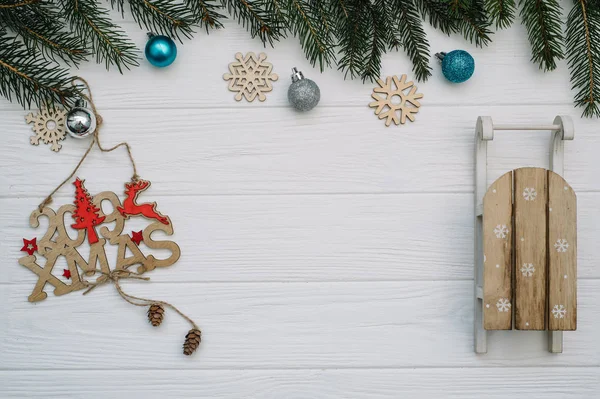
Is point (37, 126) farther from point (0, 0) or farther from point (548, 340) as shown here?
point (548, 340)

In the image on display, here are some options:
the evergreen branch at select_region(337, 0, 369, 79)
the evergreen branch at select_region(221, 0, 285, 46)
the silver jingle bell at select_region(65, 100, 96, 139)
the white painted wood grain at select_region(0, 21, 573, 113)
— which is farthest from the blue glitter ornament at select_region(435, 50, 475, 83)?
the silver jingle bell at select_region(65, 100, 96, 139)

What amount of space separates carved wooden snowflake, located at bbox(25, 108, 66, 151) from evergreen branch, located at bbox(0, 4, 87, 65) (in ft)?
0.32

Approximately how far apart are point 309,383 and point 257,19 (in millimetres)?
631

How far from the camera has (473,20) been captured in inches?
39.0

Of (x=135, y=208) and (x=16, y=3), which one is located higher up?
(x=16, y=3)

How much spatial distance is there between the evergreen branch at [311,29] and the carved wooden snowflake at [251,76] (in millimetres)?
75

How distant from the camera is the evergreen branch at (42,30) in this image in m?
0.97

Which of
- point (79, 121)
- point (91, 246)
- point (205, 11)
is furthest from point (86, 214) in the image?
point (205, 11)

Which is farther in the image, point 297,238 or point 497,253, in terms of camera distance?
point 297,238

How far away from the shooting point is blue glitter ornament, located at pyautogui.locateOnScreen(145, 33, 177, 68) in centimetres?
98

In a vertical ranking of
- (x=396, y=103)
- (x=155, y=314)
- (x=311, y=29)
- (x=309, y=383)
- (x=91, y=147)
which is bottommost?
(x=309, y=383)

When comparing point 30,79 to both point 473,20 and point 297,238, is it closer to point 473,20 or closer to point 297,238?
point 297,238

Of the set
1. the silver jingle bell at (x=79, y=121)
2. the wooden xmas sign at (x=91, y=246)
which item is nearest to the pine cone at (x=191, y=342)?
the wooden xmas sign at (x=91, y=246)

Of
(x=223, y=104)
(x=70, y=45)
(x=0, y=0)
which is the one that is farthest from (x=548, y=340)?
(x=0, y=0)
